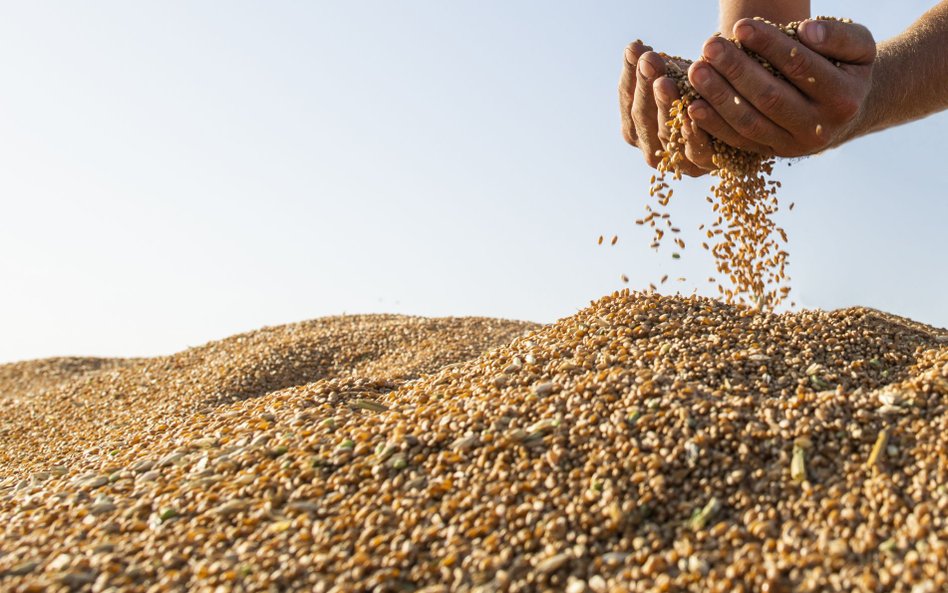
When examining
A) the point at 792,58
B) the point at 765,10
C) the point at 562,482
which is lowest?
the point at 562,482

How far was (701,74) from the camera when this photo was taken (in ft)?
11.9

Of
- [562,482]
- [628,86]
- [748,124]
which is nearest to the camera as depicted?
[562,482]

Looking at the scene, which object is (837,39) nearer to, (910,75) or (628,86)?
(910,75)

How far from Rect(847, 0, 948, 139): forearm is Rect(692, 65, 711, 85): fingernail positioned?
112 cm

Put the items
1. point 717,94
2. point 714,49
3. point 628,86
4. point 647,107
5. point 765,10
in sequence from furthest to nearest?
point 765,10 → point 628,86 → point 647,107 → point 717,94 → point 714,49

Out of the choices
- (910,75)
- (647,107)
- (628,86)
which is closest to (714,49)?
(647,107)

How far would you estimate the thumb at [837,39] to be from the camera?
3691 millimetres

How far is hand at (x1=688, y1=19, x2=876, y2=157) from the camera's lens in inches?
142

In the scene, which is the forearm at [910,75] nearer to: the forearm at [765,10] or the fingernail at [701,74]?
the forearm at [765,10]

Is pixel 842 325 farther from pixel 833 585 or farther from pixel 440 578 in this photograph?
pixel 440 578

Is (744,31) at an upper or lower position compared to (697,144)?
upper

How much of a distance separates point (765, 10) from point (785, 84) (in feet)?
4.87

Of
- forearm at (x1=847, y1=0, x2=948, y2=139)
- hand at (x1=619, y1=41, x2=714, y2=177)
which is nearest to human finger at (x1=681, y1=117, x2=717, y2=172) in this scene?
hand at (x1=619, y1=41, x2=714, y2=177)

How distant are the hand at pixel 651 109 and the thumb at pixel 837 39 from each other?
2.08 ft
